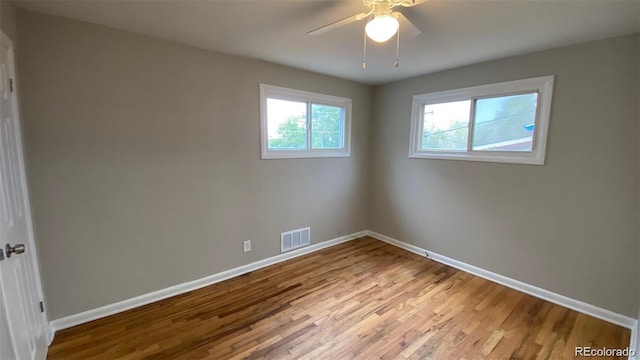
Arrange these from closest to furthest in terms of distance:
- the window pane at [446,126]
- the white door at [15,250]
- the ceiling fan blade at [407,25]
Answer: the white door at [15,250], the ceiling fan blade at [407,25], the window pane at [446,126]

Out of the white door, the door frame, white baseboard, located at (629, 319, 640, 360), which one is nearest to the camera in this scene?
the white door

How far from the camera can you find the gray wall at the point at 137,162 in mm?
1957

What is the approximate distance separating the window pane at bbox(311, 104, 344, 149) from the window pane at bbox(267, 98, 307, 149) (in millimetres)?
158

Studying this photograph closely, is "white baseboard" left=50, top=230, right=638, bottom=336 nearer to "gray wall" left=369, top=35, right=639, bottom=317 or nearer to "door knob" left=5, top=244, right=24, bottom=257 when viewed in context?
"gray wall" left=369, top=35, right=639, bottom=317

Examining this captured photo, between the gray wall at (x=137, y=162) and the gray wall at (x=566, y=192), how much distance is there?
2105 millimetres

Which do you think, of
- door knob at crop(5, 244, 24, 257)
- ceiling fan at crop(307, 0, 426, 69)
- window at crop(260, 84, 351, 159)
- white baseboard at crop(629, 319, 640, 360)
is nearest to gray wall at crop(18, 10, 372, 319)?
window at crop(260, 84, 351, 159)

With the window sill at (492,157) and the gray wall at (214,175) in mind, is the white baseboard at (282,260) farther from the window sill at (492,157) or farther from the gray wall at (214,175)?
the window sill at (492,157)

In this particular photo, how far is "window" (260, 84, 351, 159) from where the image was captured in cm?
309

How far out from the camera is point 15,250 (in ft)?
4.63

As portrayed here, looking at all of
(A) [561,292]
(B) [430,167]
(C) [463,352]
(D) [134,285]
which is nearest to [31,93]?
(D) [134,285]

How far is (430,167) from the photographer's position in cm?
346

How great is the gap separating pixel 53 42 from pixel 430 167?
147 inches

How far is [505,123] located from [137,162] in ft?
11.7

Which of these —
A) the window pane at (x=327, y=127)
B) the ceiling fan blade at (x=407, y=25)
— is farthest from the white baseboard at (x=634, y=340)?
the window pane at (x=327, y=127)
